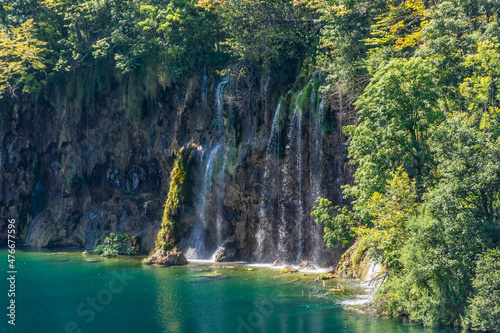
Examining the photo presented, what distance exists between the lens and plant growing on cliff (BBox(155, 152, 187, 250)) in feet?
130

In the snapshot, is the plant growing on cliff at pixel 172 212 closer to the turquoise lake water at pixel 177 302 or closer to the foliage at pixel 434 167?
the turquoise lake water at pixel 177 302

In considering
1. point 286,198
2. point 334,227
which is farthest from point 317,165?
point 334,227

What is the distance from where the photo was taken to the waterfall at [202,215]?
127 ft

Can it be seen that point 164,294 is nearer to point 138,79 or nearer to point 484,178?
point 484,178

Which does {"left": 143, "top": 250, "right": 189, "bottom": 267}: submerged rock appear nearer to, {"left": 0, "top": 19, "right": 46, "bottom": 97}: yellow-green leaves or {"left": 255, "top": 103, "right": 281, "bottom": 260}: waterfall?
{"left": 255, "top": 103, "right": 281, "bottom": 260}: waterfall

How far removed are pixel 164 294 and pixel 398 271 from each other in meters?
11.5

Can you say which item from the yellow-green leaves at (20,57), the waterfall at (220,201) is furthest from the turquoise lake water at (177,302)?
the yellow-green leaves at (20,57)

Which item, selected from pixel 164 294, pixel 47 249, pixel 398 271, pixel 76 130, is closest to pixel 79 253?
pixel 47 249

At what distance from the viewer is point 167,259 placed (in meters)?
35.2

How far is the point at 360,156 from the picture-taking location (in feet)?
83.7

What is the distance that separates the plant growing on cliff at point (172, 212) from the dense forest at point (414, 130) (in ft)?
31.0

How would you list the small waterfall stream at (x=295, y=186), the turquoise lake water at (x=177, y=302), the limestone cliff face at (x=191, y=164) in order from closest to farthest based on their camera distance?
the turquoise lake water at (x=177, y=302) < the small waterfall stream at (x=295, y=186) < the limestone cliff face at (x=191, y=164)

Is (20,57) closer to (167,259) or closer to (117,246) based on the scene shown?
(117,246)

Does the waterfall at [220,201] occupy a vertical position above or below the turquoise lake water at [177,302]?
above
